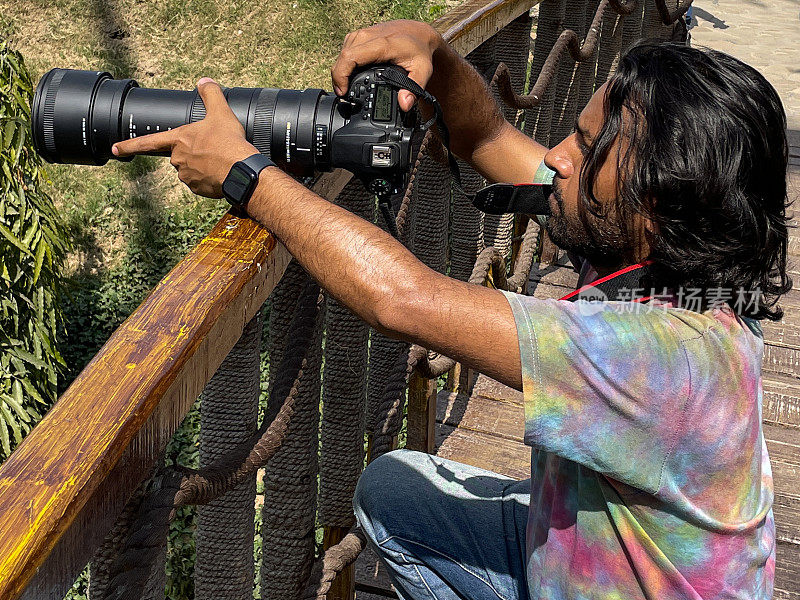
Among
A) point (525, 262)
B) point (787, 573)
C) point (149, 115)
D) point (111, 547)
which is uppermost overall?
point (149, 115)

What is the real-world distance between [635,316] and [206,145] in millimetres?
593

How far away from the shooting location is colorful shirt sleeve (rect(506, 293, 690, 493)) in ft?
3.67

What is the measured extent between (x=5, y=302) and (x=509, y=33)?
4154 mm

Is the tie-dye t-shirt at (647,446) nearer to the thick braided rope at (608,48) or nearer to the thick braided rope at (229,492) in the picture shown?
the thick braided rope at (229,492)

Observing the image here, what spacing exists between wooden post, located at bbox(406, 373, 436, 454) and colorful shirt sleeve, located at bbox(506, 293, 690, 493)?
1.13 metres

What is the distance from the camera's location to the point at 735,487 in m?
1.22

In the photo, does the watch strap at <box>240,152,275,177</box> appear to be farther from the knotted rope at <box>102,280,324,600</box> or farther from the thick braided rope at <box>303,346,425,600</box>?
the thick braided rope at <box>303,346,425,600</box>

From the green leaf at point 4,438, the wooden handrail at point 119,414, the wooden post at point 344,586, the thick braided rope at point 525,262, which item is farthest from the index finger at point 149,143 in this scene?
the green leaf at point 4,438

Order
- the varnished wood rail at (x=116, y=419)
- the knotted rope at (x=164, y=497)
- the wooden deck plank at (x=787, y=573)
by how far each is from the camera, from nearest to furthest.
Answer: the varnished wood rail at (x=116, y=419), the knotted rope at (x=164, y=497), the wooden deck plank at (x=787, y=573)

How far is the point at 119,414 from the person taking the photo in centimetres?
82

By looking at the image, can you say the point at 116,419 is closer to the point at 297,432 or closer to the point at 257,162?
the point at 257,162

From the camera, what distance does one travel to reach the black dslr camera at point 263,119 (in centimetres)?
135

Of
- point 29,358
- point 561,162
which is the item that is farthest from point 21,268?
point 561,162

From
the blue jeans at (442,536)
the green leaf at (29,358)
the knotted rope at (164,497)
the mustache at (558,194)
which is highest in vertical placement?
the mustache at (558,194)
